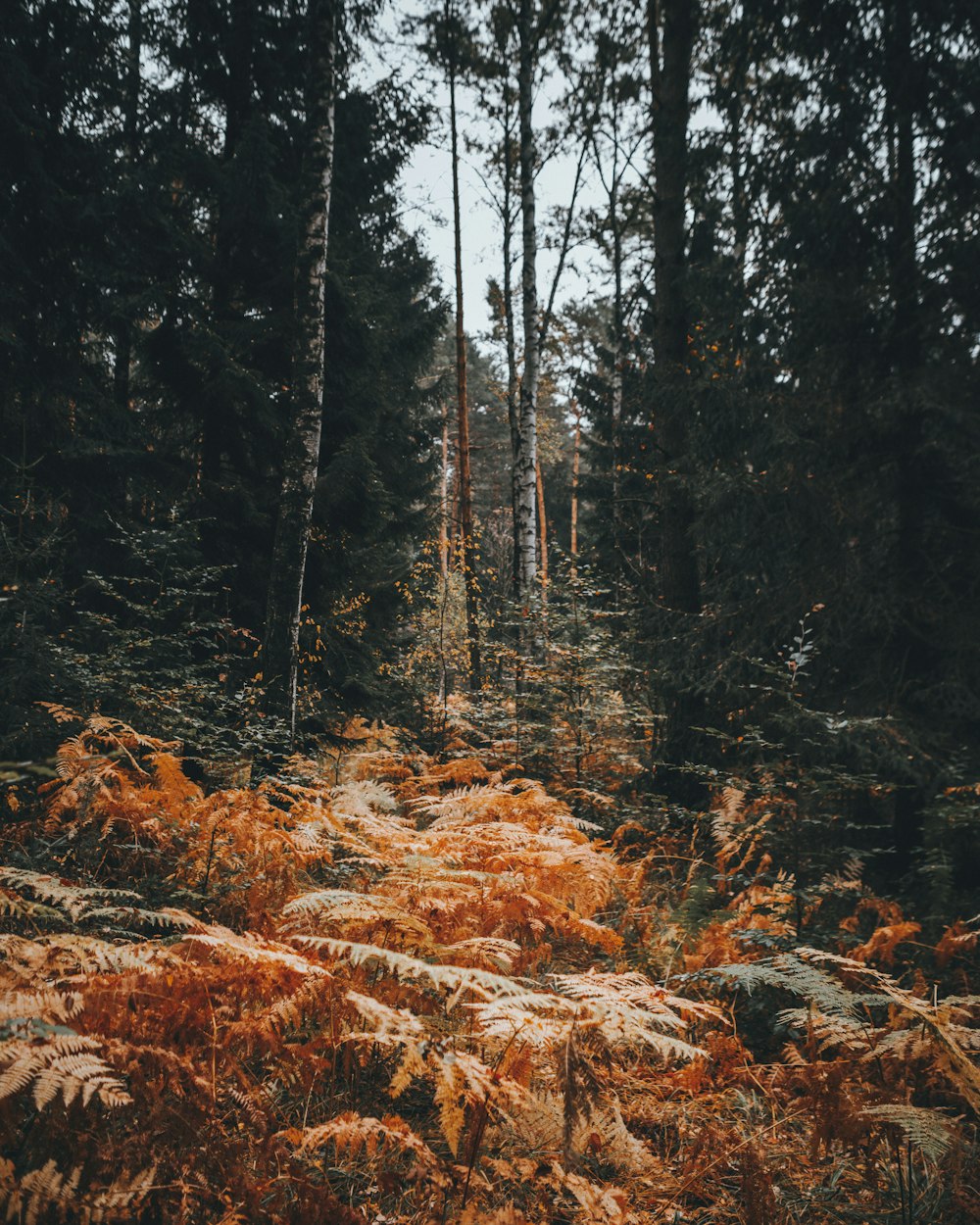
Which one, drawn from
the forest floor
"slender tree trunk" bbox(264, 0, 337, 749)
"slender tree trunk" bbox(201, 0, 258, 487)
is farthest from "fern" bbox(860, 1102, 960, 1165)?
"slender tree trunk" bbox(201, 0, 258, 487)

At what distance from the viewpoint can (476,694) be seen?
11094mm

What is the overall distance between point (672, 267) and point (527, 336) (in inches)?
204

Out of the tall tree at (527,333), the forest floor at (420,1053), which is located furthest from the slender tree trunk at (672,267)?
the forest floor at (420,1053)

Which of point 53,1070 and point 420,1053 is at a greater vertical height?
point 53,1070

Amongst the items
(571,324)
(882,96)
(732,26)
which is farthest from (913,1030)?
(571,324)

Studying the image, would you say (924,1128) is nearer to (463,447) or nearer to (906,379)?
(906,379)

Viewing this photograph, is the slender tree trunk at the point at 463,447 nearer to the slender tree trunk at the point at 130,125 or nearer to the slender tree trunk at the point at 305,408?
the slender tree trunk at the point at 305,408

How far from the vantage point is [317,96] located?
281 inches

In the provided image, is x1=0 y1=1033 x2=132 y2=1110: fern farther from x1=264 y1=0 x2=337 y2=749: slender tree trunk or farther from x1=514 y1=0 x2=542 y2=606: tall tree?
x1=514 y1=0 x2=542 y2=606: tall tree

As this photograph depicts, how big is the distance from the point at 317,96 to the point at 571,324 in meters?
15.7

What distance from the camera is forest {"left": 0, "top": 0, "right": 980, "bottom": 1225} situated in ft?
6.82

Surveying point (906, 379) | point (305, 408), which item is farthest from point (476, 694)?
point (906, 379)

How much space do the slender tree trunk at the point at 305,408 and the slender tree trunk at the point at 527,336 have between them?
487cm

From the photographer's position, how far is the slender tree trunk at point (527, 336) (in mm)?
11617
